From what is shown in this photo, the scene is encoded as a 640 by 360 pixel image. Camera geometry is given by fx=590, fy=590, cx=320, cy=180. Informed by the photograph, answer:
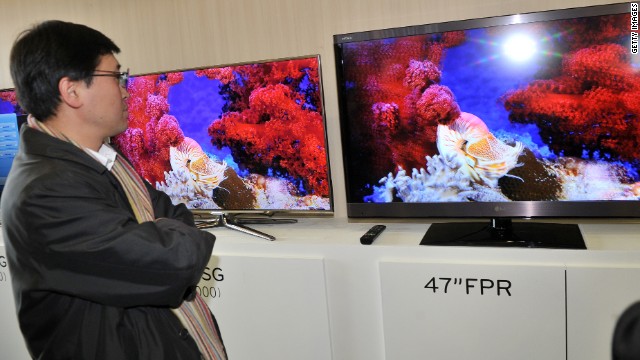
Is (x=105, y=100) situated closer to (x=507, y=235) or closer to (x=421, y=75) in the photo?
(x=421, y=75)

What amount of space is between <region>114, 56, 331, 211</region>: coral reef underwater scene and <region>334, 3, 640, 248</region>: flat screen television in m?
0.20

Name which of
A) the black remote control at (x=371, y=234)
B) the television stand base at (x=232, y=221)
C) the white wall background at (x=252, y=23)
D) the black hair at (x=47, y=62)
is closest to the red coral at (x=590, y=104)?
the white wall background at (x=252, y=23)

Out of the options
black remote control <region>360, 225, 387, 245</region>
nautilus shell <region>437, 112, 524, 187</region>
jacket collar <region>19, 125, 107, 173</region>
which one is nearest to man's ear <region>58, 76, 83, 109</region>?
jacket collar <region>19, 125, 107, 173</region>

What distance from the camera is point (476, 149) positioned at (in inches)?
89.1

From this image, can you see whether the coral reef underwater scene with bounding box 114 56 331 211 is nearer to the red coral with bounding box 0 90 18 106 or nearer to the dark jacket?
the red coral with bounding box 0 90 18 106

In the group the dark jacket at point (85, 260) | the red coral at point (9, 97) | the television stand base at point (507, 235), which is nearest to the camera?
the dark jacket at point (85, 260)

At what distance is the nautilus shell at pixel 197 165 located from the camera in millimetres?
2760

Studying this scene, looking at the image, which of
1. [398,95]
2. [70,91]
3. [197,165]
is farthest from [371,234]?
[70,91]

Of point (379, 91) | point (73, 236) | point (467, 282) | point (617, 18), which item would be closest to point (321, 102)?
point (379, 91)

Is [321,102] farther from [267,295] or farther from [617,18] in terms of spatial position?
[617,18]

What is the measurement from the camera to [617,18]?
2029 mm

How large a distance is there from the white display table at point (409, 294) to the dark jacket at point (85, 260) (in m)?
0.95

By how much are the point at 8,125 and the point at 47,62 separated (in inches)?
77.2

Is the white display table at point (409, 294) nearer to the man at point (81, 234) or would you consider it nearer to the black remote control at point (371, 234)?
the black remote control at point (371, 234)
